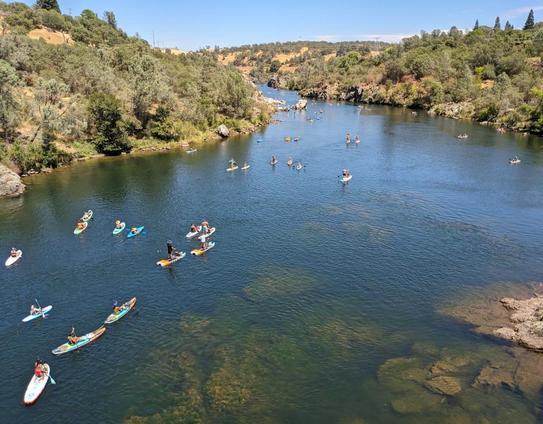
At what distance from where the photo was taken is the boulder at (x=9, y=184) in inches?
3076

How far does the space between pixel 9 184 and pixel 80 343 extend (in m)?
50.1

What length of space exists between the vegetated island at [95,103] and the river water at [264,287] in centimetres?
993

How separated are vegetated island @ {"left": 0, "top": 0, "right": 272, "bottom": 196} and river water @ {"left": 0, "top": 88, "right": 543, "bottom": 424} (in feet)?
32.6

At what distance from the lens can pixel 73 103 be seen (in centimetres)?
10750

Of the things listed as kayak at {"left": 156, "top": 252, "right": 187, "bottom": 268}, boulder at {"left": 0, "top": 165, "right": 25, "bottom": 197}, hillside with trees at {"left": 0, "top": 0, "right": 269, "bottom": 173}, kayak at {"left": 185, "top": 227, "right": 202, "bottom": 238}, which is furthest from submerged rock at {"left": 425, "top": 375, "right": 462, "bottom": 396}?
hillside with trees at {"left": 0, "top": 0, "right": 269, "bottom": 173}

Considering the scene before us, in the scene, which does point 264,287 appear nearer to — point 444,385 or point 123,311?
point 123,311

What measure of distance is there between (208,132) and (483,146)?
81308mm

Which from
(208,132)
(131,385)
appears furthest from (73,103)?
(131,385)

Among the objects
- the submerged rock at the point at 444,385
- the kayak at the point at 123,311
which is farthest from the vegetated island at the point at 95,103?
the submerged rock at the point at 444,385

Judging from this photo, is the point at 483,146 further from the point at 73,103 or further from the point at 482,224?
the point at 73,103

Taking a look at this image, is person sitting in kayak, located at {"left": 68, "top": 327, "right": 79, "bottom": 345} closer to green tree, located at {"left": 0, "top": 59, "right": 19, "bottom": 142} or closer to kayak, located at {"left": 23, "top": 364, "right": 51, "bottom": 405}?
kayak, located at {"left": 23, "top": 364, "right": 51, "bottom": 405}

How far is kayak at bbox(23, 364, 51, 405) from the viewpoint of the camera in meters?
→ 34.8

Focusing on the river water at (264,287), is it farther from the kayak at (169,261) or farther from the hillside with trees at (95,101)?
the hillside with trees at (95,101)

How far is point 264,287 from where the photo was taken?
5147 cm
